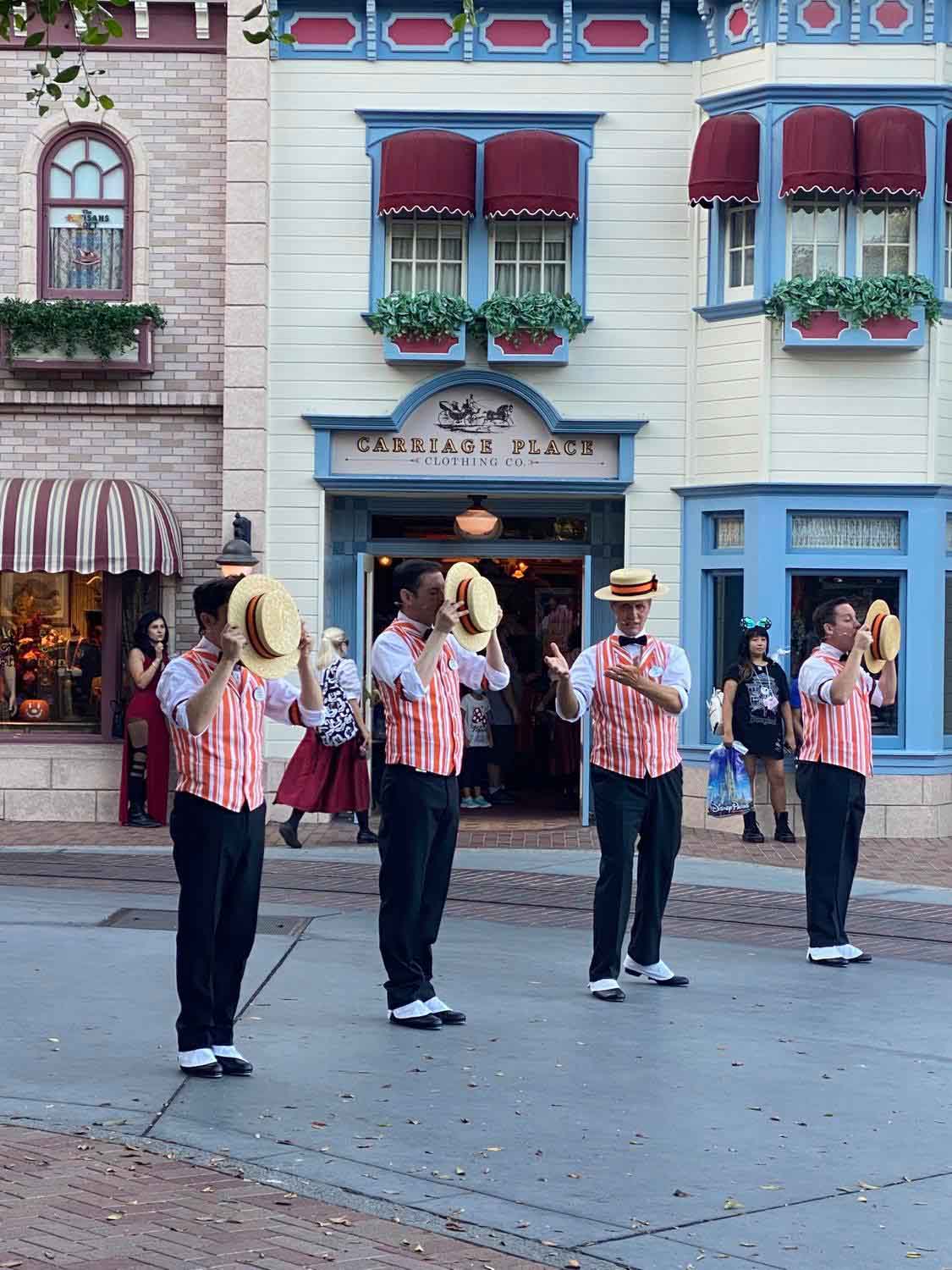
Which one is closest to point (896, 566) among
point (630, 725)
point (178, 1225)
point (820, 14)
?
point (820, 14)

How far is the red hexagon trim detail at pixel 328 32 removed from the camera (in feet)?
56.1

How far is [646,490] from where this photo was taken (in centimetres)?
1709

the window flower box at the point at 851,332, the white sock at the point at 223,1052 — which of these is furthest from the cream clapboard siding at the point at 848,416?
the white sock at the point at 223,1052

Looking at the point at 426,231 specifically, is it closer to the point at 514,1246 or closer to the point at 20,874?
the point at 20,874

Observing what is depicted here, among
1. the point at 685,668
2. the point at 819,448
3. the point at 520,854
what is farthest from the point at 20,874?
the point at 819,448

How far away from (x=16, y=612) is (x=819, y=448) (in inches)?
277

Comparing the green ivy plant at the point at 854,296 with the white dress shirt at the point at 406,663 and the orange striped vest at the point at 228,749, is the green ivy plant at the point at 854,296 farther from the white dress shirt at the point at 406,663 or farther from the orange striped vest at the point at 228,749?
the orange striped vest at the point at 228,749

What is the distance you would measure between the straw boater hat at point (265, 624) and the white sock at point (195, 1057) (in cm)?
139

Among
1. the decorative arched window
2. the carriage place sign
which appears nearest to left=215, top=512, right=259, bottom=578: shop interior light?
the carriage place sign

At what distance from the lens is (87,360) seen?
56.2 feet

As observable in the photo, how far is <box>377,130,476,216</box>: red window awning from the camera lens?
16484 mm

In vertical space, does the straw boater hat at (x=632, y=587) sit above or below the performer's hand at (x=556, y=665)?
above

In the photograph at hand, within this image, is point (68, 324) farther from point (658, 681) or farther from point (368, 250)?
point (658, 681)

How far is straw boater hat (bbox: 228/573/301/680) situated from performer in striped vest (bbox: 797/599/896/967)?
3896 mm
